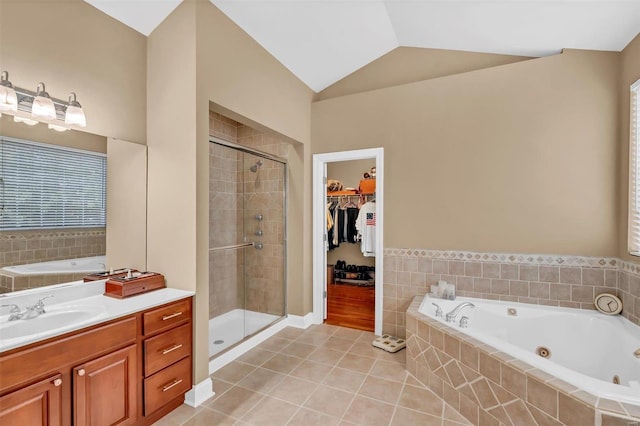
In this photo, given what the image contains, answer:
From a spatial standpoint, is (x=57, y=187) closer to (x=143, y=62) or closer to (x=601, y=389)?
(x=143, y=62)

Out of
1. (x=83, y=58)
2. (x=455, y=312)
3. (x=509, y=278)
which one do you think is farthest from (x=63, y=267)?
(x=509, y=278)

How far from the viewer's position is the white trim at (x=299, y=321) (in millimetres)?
3662

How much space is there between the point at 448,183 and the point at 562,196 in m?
0.97

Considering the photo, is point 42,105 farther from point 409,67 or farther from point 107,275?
point 409,67

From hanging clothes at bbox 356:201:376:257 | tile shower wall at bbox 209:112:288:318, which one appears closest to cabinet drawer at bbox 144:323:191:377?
tile shower wall at bbox 209:112:288:318

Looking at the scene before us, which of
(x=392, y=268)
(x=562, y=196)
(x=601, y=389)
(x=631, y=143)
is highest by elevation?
(x=631, y=143)

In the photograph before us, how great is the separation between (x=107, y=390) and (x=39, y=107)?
173 cm

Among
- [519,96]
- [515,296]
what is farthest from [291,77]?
[515,296]

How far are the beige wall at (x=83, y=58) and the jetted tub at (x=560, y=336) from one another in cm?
303

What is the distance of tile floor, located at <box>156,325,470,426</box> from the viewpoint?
204 cm

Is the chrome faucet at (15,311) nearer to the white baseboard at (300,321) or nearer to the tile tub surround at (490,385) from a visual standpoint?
the white baseboard at (300,321)

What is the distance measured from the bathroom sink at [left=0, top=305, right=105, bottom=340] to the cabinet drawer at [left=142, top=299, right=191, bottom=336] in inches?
10.2

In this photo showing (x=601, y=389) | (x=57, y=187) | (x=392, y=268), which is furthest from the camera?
(x=392, y=268)

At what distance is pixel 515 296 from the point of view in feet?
9.41
